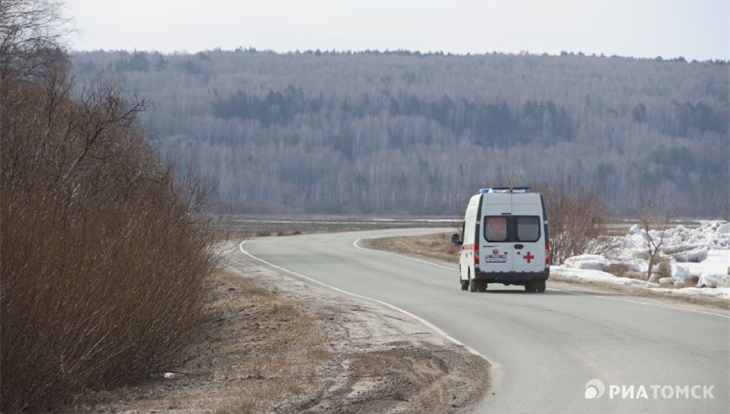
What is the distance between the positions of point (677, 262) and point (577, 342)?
132 ft

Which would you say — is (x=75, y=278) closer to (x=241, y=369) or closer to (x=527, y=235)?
(x=241, y=369)

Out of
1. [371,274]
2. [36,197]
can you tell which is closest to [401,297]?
[371,274]

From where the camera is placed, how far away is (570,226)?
53.2 metres

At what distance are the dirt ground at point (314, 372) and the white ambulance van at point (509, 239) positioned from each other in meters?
5.85

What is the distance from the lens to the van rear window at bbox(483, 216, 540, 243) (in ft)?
97.5

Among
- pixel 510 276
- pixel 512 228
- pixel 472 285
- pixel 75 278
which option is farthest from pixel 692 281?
pixel 75 278

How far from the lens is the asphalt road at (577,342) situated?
12.6 metres

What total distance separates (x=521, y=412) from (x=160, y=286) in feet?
19.7

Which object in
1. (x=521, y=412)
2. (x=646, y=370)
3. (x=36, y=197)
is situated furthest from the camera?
(x=646, y=370)

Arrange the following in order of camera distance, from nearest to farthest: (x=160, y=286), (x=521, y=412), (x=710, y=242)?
(x=521, y=412)
(x=160, y=286)
(x=710, y=242)

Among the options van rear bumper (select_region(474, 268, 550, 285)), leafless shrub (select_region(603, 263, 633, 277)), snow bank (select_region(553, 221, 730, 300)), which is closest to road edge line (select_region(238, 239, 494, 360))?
van rear bumper (select_region(474, 268, 550, 285))

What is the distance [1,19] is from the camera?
3566cm

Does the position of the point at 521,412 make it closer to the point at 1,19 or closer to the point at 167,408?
the point at 167,408

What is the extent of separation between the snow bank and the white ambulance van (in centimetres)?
505
